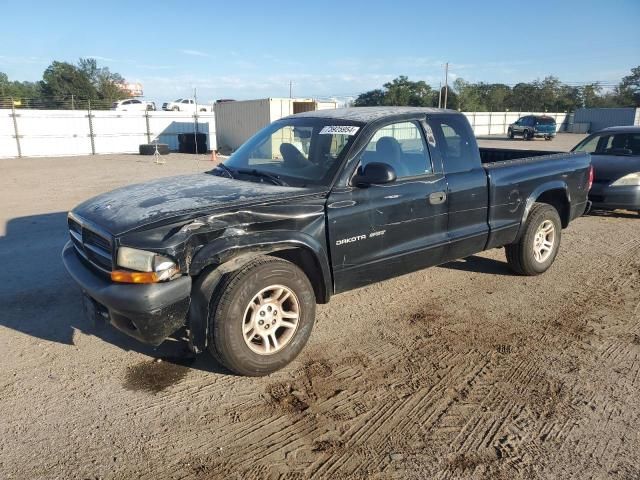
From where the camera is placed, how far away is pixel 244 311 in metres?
3.38

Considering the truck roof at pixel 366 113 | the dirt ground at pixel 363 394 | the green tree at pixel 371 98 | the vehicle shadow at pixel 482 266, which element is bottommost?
the dirt ground at pixel 363 394

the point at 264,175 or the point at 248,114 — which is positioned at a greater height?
the point at 248,114

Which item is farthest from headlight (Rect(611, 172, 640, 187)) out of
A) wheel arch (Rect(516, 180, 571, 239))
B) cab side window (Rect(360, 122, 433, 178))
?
cab side window (Rect(360, 122, 433, 178))

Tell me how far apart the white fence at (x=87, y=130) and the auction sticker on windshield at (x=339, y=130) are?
26.7m

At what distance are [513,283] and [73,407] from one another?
4.48 m

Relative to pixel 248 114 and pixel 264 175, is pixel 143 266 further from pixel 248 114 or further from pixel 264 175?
pixel 248 114

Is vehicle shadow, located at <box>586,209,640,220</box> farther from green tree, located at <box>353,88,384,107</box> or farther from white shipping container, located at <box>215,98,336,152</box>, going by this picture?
green tree, located at <box>353,88,384,107</box>

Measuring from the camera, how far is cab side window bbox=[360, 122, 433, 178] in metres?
4.27

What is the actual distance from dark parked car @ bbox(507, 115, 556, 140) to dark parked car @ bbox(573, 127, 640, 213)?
29.7 metres

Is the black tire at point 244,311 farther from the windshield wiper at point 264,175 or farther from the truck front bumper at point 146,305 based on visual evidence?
the windshield wiper at point 264,175

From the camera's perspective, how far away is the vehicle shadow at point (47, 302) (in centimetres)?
405

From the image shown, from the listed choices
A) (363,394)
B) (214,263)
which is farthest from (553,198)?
(214,263)

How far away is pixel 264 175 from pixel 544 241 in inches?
136

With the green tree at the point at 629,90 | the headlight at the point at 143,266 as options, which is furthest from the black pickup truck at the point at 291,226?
the green tree at the point at 629,90
